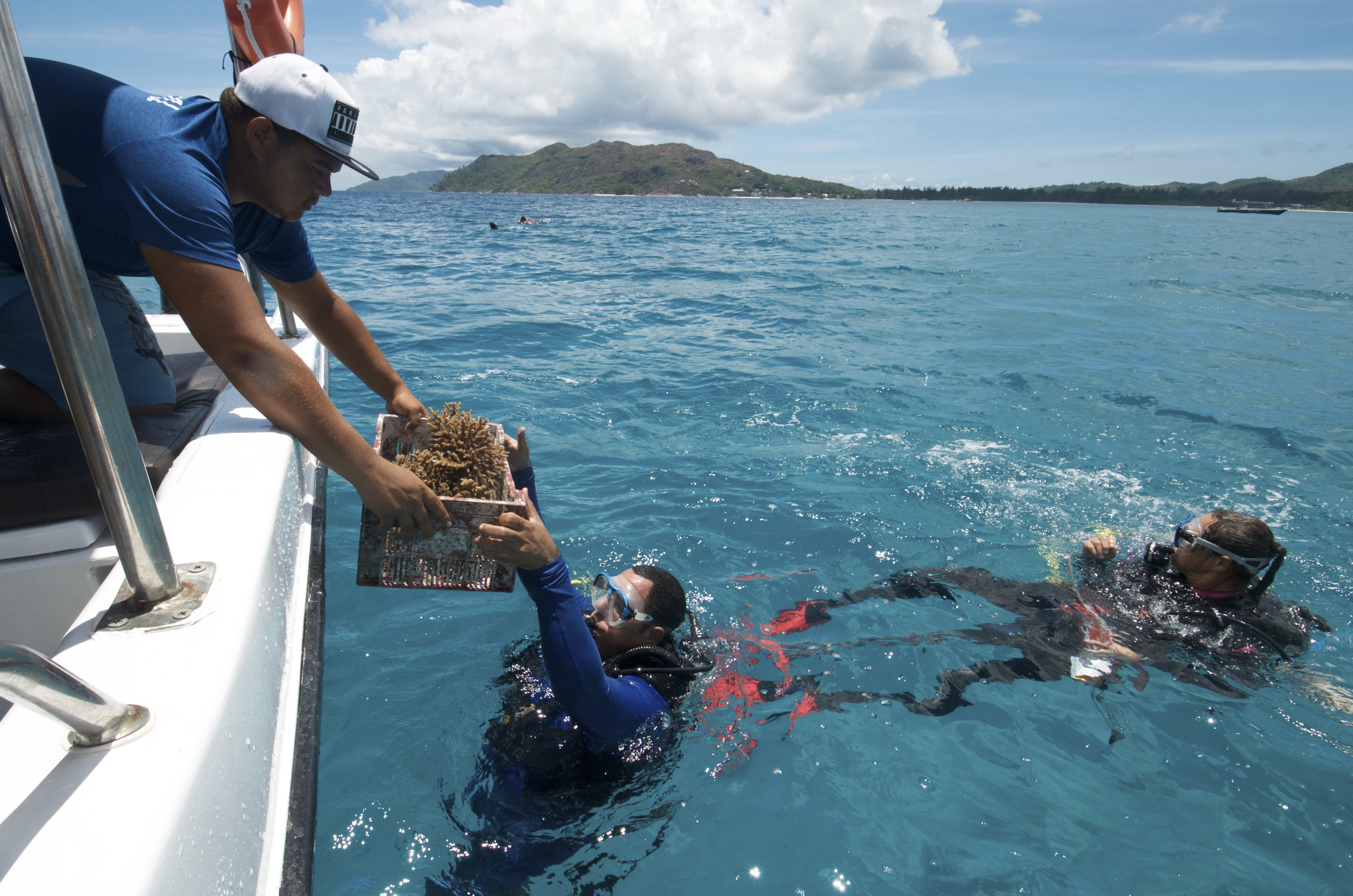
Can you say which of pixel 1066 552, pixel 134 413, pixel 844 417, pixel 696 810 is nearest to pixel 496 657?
pixel 696 810

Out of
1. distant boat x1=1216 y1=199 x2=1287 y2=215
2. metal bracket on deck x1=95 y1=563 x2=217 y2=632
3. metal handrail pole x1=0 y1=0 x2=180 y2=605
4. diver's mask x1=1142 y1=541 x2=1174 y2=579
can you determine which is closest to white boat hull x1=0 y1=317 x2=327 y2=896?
metal bracket on deck x1=95 y1=563 x2=217 y2=632

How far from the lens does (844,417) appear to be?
7988 mm

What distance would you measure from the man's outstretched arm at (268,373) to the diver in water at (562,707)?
333mm

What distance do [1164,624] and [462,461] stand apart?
13.8 feet

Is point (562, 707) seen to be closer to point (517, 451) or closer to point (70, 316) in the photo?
point (517, 451)

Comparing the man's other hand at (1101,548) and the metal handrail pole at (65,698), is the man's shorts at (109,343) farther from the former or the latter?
the man's other hand at (1101,548)

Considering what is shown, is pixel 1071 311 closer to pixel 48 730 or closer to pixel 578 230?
pixel 48 730

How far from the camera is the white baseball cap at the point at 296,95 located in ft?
7.06

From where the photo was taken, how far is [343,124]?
2250mm

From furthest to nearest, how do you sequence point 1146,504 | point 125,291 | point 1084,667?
point 1146,504
point 1084,667
point 125,291

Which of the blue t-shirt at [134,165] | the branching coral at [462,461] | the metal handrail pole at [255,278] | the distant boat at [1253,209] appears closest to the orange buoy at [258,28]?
the metal handrail pole at [255,278]

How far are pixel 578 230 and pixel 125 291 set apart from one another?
35.8 metres

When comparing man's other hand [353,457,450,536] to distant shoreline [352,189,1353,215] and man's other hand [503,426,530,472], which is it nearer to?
man's other hand [503,426,530,472]

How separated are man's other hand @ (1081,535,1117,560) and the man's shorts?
506 cm
